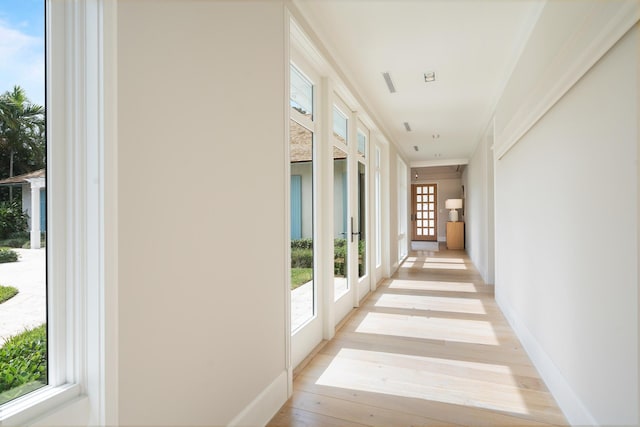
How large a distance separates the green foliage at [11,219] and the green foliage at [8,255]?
0.11ft

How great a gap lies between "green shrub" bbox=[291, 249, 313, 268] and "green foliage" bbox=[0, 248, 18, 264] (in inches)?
72.5

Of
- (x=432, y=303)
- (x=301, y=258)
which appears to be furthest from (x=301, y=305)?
(x=432, y=303)

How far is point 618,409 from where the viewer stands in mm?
1420

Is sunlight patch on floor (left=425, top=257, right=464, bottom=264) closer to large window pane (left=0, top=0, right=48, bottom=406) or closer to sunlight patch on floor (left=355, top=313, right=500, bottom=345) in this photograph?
A: sunlight patch on floor (left=355, top=313, right=500, bottom=345)

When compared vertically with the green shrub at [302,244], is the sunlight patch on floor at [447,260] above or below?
below

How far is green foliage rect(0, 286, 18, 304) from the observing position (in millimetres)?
896

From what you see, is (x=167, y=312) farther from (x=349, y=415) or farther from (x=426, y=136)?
(x=426, y=136)

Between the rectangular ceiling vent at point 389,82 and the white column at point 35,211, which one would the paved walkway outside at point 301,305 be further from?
the rectangular ceiling vent at point 389,82

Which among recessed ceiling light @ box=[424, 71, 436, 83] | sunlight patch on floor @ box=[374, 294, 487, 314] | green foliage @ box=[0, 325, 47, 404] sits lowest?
sunlight patch on floor @ box=[374, 294, 487, 314]

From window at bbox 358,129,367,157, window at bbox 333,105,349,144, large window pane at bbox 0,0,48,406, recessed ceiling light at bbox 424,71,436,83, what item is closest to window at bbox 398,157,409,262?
window at bbox 358,129,367,157

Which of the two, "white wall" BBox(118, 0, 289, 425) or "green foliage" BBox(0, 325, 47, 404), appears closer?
"green foliage" BBox(0, 325, 47, 404)

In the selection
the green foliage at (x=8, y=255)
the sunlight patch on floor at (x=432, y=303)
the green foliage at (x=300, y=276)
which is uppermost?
the green foliage at (x=8, y=255)

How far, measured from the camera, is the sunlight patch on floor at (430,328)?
3279 millimetres

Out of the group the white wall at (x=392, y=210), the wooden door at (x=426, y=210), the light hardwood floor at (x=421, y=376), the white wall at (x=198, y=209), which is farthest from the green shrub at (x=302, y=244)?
the wooden door at (x=426, y=210)
